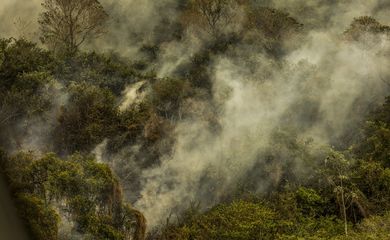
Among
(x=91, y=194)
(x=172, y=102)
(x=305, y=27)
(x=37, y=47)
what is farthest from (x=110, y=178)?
(x=305, y=27)

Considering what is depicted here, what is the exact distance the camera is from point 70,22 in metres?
12.9

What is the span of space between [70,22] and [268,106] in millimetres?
5685

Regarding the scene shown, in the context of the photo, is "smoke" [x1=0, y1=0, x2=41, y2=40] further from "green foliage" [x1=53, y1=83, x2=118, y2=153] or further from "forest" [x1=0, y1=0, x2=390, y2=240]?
"green foliage" [x1=53, y1=83, x2=118, y2=153]

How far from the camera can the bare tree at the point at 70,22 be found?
1239cm

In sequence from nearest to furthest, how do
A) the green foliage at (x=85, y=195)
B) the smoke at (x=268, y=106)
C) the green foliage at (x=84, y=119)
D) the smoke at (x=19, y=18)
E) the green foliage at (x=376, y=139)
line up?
the green foliage at (x=85, y=195) → the smoke at (x=19, y=18) → the green foliage at (x=84, y=119) → the smoke at (x=268, y=106) → the green foliage at (x=376, y=139)

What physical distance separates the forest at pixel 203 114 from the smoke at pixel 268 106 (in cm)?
3

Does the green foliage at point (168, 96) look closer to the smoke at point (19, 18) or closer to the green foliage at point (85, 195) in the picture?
the green foliage at point (85, 195)

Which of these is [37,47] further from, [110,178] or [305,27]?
[305,27]

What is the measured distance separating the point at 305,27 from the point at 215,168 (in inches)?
→ 206

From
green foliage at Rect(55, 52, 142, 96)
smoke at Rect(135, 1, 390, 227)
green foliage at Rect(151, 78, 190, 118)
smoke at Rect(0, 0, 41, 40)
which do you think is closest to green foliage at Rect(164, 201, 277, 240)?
smoke at Rect(135, 1, 390, 227)

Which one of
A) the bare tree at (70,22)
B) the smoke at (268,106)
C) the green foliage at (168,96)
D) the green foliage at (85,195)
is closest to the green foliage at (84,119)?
the green foliage at (85,195)

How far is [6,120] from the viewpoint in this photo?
9164 millimetres

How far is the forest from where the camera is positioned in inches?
407

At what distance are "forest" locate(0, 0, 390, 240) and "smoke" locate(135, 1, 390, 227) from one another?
3cm
